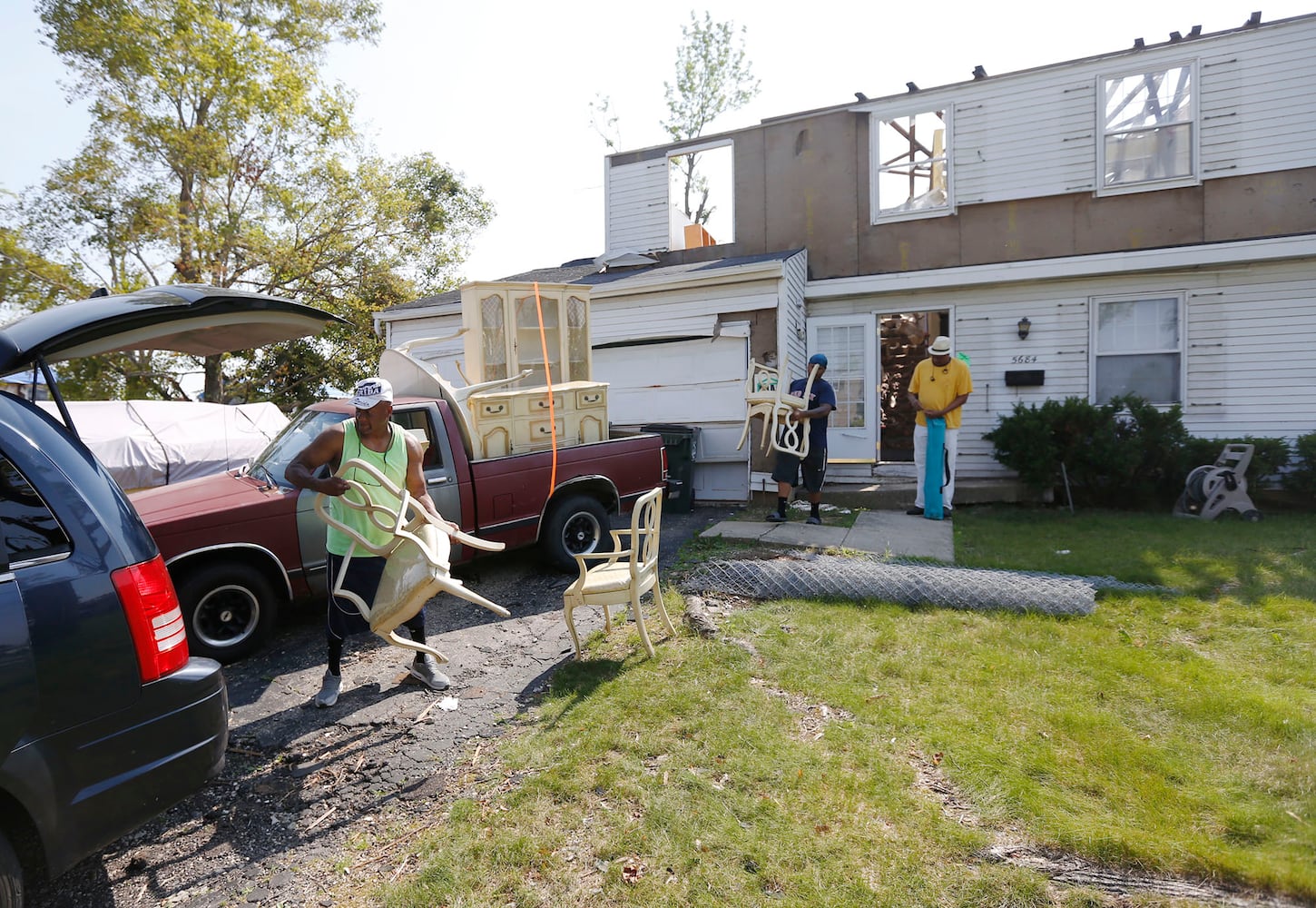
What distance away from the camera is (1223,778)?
3.05 metres

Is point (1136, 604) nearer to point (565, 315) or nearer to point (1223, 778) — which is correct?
point (1223, 778)

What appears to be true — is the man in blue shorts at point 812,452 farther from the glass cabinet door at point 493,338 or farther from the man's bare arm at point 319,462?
the man's bare arm at point 319,462

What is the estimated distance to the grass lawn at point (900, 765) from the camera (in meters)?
2.63

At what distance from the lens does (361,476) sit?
3840 mm

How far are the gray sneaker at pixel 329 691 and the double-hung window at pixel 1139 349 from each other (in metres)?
10.5

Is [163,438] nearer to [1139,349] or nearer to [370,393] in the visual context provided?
[370,393]

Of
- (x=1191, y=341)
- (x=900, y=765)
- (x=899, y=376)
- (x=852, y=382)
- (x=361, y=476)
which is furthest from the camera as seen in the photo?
(x=899, y=376)

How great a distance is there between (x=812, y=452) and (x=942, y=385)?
5.78 ft

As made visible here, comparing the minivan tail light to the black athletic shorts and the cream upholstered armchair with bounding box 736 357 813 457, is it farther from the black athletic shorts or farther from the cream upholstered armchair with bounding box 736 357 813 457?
the black athletic shorts

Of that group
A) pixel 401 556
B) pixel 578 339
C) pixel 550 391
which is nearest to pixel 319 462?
pixel 401 556

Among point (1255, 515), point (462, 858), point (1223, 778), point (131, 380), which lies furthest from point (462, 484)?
point (131, 380)

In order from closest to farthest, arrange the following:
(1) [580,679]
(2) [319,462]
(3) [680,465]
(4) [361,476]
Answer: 1. (4) [361,476]
2. (2) [319,462]
3. (1) [580,679]
4. (3) [680,465]

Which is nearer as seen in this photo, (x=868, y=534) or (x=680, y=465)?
(x=868, y=534)

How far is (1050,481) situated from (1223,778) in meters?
7.17
